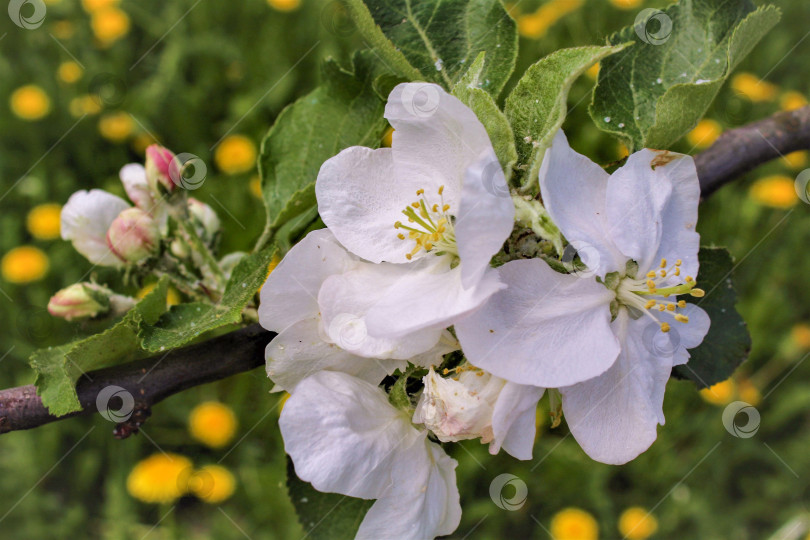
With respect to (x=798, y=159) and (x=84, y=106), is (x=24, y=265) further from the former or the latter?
(x=798, y=159)

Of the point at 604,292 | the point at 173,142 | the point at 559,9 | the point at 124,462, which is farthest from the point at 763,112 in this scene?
the point at 124,462

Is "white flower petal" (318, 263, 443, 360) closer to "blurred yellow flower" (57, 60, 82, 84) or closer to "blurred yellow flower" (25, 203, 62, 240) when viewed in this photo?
"blurred yellow flower" (25, 203, 62, 240)

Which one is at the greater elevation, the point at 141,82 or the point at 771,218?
the point at 141,82

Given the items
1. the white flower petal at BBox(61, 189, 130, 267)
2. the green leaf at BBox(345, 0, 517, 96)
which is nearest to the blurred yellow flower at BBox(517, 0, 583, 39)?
the green leaf at BBox(345, 0, 517, 96)

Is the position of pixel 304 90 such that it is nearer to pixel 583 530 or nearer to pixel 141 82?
pixel 141 82

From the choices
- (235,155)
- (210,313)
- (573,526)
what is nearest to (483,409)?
(210,313)
